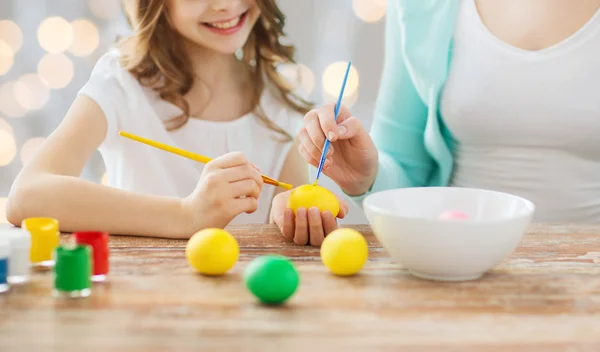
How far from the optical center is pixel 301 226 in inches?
36.8

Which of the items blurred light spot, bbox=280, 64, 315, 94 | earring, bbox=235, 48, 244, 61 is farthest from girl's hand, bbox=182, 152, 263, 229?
blurred light spot, bbox=280, 64, 315, 94

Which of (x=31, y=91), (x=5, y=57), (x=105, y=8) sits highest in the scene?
(x=105, y=8)

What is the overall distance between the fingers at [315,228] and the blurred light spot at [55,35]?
1.34 meters

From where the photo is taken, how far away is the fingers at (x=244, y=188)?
1023 millimetres

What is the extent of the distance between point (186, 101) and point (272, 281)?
0.97 m

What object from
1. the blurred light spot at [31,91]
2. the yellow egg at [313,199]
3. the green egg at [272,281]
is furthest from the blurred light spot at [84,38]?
the green egg at [272,281]

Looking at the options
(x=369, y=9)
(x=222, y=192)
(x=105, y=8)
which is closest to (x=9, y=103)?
(x=105, y=8)

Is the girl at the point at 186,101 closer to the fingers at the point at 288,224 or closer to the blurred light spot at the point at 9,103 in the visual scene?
the fingers at the point at 288,224

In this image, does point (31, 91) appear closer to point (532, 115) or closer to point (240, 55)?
point (240, 55)

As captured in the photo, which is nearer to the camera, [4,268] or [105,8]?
[4,268]

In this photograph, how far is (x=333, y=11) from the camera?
1981 millimetres

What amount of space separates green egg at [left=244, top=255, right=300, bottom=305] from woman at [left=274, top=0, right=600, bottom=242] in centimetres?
53

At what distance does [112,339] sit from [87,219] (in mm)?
495

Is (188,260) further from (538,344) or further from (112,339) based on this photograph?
(538,344)
